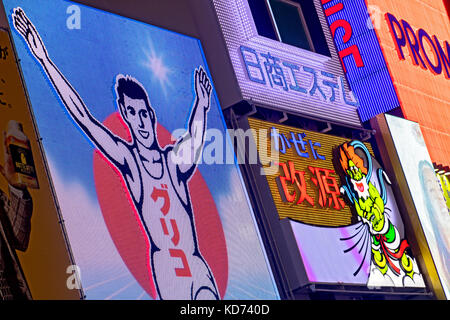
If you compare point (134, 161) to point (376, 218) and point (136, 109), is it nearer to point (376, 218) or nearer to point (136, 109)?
point (136, 109)

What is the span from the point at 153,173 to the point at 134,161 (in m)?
0.39

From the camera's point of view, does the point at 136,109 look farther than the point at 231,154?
No

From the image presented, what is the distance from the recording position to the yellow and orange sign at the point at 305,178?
15078mm

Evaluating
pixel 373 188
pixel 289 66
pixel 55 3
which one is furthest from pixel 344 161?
pixel 55 3

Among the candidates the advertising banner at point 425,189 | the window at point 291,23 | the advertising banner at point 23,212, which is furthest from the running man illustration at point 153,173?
the advertising banner at point 425,189

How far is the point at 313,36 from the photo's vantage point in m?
19.2

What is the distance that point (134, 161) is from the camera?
39.2 ft

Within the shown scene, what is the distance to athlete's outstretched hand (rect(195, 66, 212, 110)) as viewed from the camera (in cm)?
1423

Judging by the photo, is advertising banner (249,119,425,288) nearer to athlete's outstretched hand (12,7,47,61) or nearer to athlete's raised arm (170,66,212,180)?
athlete's raised arm (170,66,212,180)

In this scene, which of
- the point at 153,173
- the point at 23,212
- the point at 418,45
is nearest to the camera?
the point at 23,212

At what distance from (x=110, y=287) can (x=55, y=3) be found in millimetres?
4190

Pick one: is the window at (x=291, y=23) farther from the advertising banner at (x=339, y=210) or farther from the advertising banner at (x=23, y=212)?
the advertising banner at (x=23, y=212)

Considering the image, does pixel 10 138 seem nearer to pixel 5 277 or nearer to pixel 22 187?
pixel 22 187

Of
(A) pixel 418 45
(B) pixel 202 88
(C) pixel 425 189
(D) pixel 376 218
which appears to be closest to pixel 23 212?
(B) pixel 202 88
